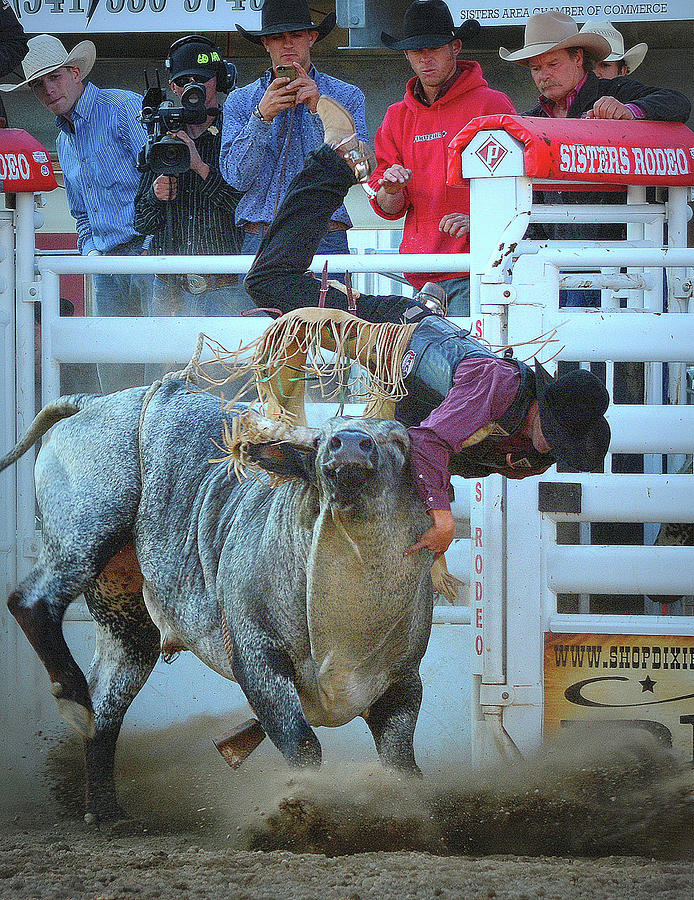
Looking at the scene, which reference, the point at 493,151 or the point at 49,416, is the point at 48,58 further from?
the point at 493,151

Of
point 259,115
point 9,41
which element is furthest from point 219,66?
point 9,41

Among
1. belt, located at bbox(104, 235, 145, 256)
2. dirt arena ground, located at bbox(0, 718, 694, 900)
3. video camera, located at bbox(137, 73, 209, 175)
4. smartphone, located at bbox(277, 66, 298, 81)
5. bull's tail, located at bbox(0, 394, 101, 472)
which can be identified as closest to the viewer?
dirt arena ground, located at bbox(0, 718, 694, 900)

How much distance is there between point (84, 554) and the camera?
11.0ft

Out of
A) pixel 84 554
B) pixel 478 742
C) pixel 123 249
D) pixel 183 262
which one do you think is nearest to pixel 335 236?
pixel 183 262

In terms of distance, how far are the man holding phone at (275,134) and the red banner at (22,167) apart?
59cm

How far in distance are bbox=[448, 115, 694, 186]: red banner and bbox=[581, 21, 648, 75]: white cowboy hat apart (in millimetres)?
740

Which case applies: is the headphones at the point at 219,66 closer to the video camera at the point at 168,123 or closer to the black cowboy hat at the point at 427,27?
the video camera at the point at 168,123

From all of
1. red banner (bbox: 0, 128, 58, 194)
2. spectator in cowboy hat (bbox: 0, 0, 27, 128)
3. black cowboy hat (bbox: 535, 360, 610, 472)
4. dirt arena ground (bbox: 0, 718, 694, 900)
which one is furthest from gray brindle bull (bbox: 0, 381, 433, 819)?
spectator in cowboy hat (bbox: 0, 0, 27, 128)

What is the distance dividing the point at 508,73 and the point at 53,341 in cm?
317

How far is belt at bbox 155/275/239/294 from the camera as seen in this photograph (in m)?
3.99

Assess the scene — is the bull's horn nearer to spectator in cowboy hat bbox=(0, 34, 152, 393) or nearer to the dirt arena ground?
the dirt arena ground

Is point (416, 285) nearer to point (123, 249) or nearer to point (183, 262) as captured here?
point (183, 262)

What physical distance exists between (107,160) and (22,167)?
646 mm

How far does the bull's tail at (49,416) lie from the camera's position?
3482 mm
